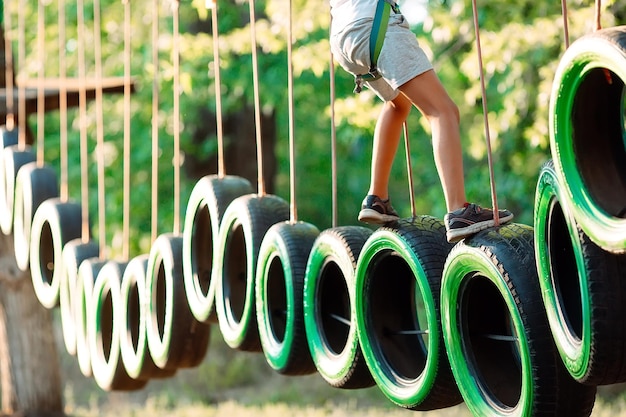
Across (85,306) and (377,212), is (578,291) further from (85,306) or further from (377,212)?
(85,306)

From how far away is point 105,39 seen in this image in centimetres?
1044

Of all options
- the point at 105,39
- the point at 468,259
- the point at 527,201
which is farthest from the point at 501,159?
the point at 468,259

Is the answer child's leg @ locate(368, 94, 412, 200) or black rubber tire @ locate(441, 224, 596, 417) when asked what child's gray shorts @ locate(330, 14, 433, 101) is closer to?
child's leg @ locate(368, 94, 412, 200)

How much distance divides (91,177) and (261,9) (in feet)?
8.37

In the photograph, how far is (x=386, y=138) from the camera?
10.3 ft

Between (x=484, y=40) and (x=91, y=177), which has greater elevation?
(x=484, y=40)

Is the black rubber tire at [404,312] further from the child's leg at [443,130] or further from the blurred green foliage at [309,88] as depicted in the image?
the blurred green foliage at [309,88]

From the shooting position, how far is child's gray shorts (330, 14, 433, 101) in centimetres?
290


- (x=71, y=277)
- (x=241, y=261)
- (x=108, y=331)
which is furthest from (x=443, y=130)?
(x=71, y=277)

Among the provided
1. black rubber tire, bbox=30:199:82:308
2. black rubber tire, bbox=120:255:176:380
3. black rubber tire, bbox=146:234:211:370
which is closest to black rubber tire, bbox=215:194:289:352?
black rubber tire, bbox=146:234:211:370

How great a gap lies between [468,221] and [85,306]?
2.69 metres

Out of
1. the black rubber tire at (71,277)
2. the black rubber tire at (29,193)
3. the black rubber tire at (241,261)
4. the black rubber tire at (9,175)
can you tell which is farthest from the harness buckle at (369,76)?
the black rubber tire at (9,175)

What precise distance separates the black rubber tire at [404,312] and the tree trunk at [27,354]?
5.05 meters

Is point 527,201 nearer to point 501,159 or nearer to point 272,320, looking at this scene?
point 501,159
